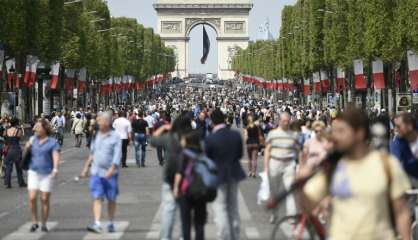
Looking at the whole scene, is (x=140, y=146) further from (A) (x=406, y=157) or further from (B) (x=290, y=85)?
(B) (x=290, y=85)

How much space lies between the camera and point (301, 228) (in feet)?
43.5

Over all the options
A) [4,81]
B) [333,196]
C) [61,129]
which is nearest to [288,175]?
[333,196]

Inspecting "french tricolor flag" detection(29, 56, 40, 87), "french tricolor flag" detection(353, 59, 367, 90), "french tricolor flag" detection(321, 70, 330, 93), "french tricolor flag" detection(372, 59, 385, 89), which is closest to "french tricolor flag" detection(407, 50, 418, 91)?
"french tricolor flag" detection(372, 59, 385, 89)

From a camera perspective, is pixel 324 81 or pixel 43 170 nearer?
pixel 43 170

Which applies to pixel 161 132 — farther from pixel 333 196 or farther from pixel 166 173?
pixel 333 196

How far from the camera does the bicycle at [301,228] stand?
12422 mm

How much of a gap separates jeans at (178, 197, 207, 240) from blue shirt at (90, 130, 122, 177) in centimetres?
383

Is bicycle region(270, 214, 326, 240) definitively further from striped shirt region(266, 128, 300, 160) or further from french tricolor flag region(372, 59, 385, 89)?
french tricolor flag region(372, 59, 385, 89)

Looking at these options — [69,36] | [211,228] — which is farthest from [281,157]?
[69,36]

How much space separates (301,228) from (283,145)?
602cm

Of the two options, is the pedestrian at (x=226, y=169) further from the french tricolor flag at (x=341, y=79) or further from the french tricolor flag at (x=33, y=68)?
the french tricolor flag at (x=341, y=79)

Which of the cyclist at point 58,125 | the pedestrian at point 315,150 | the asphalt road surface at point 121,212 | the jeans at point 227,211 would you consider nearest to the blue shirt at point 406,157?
the jeans at point 227,211

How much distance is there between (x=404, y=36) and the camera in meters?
54.5

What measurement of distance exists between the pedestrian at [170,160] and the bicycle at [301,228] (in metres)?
1.25
